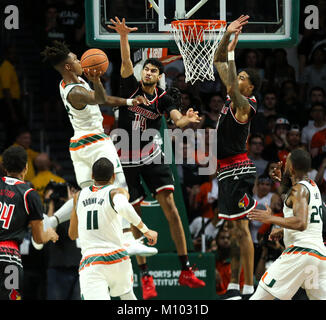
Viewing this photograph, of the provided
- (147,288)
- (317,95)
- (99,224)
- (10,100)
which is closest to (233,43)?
(99,224)

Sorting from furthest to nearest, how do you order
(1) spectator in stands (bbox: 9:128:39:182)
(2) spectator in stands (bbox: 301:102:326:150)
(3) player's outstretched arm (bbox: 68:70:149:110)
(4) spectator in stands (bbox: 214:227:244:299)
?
(1) spectator in stands (bbox: 9:128:39:182), (2) spectator in stands (bbox: 301:102:326:150), (4) spectator in stands (bbox: 214:227:244:299), (3) player's outstretched arm (bbox: 68:70:149:110)

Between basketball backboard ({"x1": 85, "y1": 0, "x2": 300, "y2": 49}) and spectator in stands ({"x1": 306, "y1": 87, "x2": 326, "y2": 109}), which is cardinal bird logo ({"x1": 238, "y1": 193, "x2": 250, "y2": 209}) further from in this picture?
spectator in stands ({"x1": 306, "y1": 87, "x2": 326, "y2": 109})

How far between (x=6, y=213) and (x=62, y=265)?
2.78 metres

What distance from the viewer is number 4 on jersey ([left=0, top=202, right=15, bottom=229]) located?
26.2ft

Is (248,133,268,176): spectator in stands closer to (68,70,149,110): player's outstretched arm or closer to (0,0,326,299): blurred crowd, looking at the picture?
(0,0,326,299): blurred crowd

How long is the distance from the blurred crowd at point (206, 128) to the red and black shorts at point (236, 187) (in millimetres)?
1234

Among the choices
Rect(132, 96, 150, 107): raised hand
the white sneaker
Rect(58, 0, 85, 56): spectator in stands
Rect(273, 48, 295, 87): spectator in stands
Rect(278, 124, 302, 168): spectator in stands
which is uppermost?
Rect(58, 0, 85, 56): spectator in stands

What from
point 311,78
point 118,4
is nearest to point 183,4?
point 118,4

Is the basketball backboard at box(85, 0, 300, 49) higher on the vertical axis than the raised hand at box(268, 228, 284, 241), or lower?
higher

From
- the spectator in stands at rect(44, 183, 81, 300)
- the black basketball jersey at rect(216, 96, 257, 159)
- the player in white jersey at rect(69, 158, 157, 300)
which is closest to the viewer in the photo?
the player in white jersey at rect(69, 158, 157, 300)

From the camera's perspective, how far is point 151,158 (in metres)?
9.48

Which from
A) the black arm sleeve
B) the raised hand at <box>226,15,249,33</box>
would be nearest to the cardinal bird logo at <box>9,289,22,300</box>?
the black arm sleeve

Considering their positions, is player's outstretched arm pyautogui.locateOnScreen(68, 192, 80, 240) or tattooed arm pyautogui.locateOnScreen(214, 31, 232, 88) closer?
player's outstretched arm pyautogui.locateOnScreen(68, 192, 80, 240)

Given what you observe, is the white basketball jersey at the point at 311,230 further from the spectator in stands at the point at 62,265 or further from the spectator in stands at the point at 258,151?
the spectator in stands at the point at 258,151
